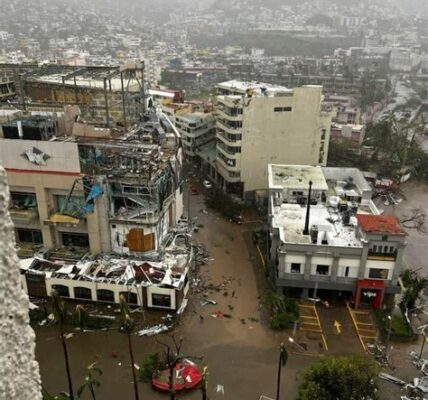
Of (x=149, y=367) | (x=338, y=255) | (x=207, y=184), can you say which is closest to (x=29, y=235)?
(x=149, y=367)

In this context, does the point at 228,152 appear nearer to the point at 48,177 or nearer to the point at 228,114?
the point at 228,114

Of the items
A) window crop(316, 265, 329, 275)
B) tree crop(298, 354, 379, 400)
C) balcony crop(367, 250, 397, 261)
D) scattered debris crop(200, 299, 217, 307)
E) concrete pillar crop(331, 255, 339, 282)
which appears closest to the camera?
tree crop(298, 354, 379, 400)

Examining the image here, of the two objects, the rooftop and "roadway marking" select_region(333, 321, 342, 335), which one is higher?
the rooftop

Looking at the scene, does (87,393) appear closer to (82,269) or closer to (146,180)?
(82,269)

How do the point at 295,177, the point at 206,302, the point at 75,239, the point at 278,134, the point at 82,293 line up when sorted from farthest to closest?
1. the point at 278,134
2. the point at 295,177
3. the point at 75,239
4. the point at 206,302
5. the point at 82,293

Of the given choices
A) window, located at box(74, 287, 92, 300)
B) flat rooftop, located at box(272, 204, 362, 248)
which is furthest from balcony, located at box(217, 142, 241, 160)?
window, located at box(74, 287, 92, 300)

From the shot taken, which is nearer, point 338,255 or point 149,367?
point 149,367

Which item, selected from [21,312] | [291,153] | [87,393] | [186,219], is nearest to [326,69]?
[291,153]

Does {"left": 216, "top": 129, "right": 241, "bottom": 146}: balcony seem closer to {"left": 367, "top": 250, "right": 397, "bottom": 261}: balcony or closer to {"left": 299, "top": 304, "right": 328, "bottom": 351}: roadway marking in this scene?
{"left": 299, "top": 304, "right": 328, "bottom": 351}: roadway marking
